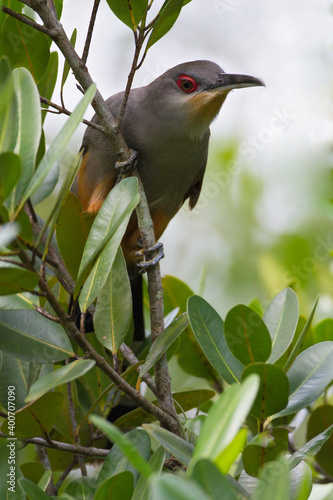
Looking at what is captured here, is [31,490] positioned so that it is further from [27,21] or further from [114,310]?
[27,21]

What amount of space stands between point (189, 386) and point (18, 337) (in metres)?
1.28

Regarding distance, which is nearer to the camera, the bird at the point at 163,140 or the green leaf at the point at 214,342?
the green leaf at the point at 214,342

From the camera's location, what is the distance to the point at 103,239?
143 centimetres

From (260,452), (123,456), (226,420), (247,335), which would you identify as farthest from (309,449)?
(226,420)

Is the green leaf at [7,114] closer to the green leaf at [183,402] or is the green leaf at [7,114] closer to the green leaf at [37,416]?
the green leaf at [37,416]

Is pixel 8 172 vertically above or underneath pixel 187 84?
underneath

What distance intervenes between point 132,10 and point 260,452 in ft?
4.83

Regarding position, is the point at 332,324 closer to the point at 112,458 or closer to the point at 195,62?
the point at 112,458

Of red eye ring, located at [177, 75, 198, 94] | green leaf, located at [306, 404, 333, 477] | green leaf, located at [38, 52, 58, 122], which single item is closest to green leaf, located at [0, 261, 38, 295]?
green leaf, located at [38, 52, 58, 122]

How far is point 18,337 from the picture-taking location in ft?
5.18

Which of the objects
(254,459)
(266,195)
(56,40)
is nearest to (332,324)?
(254,459)

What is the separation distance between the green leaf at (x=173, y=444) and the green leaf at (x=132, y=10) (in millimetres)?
1364

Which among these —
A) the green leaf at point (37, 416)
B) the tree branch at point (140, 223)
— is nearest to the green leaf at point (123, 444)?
the tree branch at point (140, 223)

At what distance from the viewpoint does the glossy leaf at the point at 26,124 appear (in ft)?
4.03
